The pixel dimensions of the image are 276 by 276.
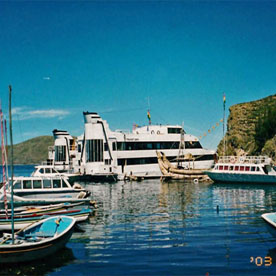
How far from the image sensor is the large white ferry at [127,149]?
63.1m

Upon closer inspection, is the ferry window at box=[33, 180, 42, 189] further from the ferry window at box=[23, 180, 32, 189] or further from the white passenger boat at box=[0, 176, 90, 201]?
the ferry window at box=[23, 180, 32, 189]

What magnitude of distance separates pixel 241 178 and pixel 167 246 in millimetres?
38231

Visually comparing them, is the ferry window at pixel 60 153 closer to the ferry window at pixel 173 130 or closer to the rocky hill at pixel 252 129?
the ferry window at pixel 173 130

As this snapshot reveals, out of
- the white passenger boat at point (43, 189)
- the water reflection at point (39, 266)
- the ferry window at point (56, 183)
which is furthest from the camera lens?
the ferry window at point (56, 183)

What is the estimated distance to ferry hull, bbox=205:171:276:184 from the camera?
5031 centimetres

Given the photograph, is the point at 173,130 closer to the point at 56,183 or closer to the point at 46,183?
the point at 56,183

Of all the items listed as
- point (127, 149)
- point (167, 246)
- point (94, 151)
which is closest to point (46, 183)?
point (167, 246)

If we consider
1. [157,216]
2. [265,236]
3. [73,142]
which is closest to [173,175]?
[73,142]

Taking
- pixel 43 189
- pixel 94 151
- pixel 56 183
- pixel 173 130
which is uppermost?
pixel 173 130

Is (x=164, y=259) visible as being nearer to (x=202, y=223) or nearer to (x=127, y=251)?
(x=127, y=251)

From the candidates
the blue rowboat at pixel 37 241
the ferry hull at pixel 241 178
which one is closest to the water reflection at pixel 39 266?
the blue rowboat at pixel 37 241

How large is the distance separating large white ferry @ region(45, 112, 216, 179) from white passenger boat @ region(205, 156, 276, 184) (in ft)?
42.9

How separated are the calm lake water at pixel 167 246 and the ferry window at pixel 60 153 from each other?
49.7 metres

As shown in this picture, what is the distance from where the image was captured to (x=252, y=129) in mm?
104125
